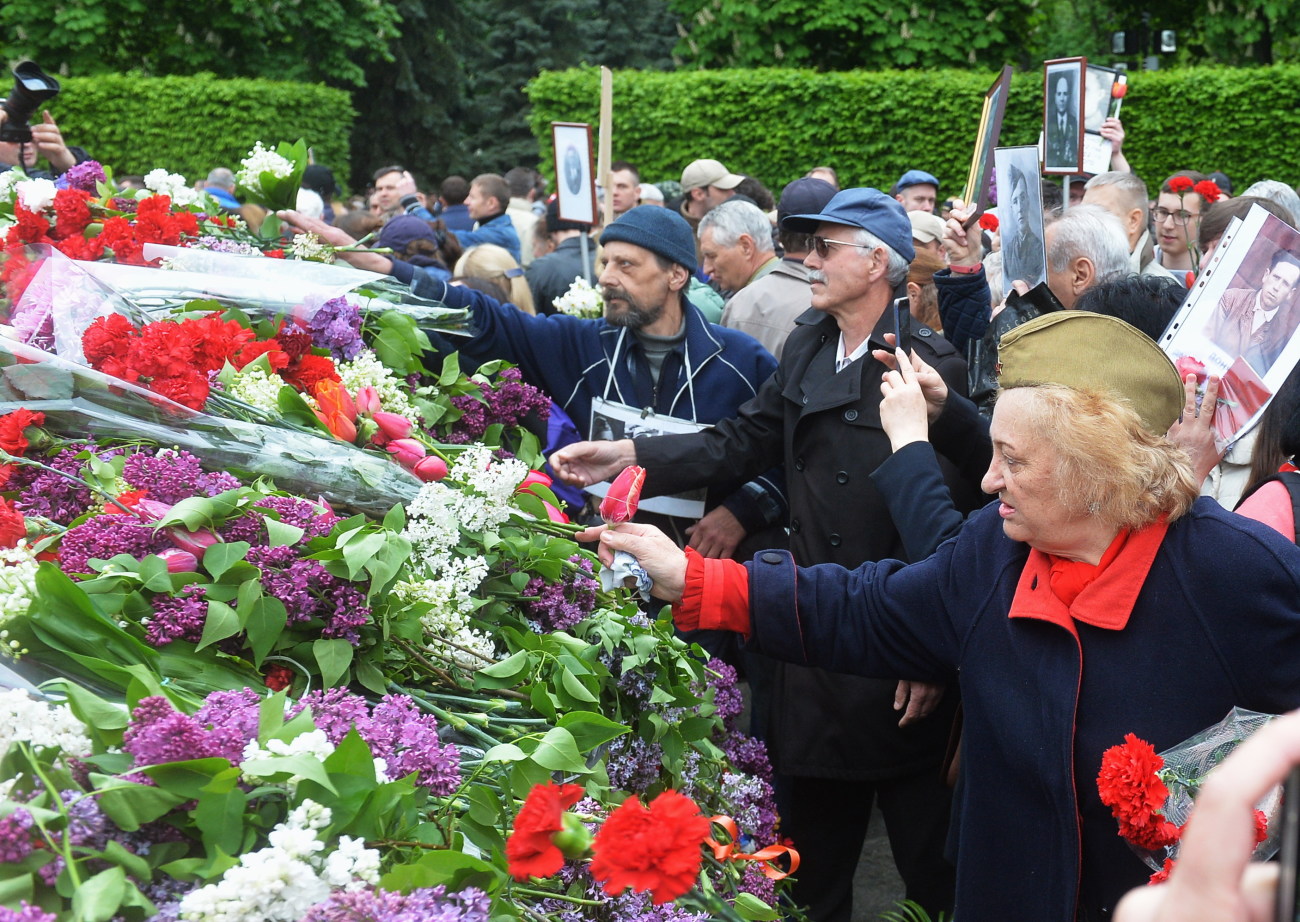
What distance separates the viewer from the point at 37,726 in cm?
145

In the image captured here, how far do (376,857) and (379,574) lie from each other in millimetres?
548

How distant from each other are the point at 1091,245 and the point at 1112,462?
2.24 m

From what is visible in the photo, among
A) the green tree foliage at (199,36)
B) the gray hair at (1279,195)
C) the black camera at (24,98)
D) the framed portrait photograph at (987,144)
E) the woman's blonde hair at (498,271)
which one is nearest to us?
the black camera at (24,98)

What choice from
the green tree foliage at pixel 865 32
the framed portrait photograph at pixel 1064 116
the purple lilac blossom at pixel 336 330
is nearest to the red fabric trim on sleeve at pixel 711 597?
the purple lilac blossom at pixel 336 330

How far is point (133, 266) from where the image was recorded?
317 cm

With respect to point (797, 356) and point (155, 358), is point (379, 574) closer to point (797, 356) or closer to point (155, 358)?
point (155, 358)

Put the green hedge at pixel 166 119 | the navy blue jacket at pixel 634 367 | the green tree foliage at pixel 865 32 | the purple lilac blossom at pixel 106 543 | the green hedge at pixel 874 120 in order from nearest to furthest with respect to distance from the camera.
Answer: the purple lilac blossom at pixel 106 543 → the navy blue jacket at pixel 634 367 → the green hedge at pixel 874 120 → the green hedge at pixel 166 119 → the green tree foliage at pixel 865 32

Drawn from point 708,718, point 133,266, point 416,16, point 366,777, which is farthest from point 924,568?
point 416,16

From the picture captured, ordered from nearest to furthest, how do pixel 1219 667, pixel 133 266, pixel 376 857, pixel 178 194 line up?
1. pixel 376 857
2. pixel 1219 667
3. pixel 133 266
4. pixel 178 194

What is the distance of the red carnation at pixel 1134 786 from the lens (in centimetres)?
195

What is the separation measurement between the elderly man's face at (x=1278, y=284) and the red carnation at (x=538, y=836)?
1988 millimetres

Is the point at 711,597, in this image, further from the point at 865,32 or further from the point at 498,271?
the point at 865,32

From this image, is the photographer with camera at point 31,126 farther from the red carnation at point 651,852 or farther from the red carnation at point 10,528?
the red carnation at point 651,852

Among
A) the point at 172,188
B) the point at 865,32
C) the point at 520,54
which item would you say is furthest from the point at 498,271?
the point at 520,54
